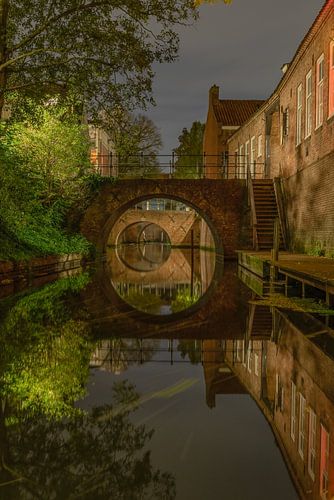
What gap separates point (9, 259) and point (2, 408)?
11.2 m

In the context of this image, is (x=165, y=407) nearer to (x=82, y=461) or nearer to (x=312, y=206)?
(x=82, y=461)

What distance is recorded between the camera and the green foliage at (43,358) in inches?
177

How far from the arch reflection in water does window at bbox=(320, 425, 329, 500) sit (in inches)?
272

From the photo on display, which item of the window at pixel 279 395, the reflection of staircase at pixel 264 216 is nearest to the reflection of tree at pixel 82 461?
the window at pixel 279 395

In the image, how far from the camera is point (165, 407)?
4.34 meters

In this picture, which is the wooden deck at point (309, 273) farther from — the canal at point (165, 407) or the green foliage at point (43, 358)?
the green foliage at point (43, 358)

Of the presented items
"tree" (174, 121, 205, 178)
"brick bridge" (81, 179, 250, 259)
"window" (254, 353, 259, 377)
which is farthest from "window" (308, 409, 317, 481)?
"tree" (174, 121, 205, 178)

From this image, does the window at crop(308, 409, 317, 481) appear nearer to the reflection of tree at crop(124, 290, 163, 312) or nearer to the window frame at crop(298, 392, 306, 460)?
the window frame at crop(298, 392, 306, 460)

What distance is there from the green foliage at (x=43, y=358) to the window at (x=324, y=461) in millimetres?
1824

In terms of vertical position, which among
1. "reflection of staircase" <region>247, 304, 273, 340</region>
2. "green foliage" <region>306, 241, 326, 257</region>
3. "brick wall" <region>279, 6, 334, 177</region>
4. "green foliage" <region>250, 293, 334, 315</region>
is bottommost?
"reflection of staircase" <region>247, 304, 273, 340</region>

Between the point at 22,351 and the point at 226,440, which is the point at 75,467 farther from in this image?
the point at 22,351

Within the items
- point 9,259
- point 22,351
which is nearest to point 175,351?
point 22,351

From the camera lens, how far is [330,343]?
267 inches

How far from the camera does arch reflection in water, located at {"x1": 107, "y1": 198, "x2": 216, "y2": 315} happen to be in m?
13.3
